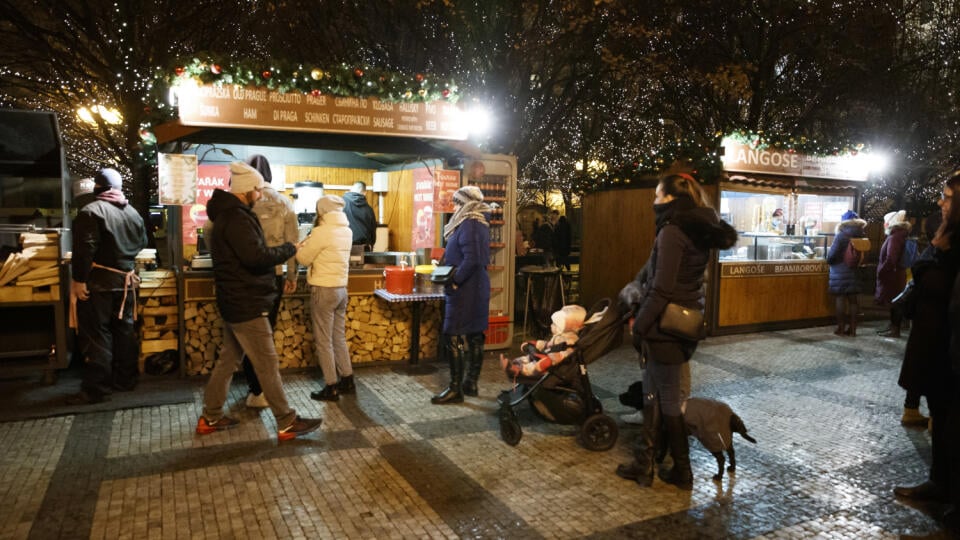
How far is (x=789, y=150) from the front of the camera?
10594 mm

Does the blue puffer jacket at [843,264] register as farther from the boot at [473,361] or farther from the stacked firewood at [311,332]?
the boot at [473,361]

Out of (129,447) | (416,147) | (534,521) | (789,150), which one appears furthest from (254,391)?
(789,150)

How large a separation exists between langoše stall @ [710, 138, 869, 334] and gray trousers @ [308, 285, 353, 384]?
6121 millimetres

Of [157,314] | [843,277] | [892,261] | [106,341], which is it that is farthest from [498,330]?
[892,261]

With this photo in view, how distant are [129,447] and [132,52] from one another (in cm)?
959

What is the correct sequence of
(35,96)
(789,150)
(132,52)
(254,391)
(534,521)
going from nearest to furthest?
(534,521) → (254,391) → (789,150) → (132,52) → (35,96)

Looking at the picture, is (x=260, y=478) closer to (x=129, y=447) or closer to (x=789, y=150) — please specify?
(x=129, y=447)

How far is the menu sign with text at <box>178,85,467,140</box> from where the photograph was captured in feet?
21.6

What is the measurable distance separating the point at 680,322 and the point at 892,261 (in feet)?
25.2

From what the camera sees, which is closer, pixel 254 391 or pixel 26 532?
pixel 26 532

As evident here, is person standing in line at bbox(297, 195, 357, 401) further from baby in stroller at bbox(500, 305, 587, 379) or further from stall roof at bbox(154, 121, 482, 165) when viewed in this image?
stall roof at bbox(154, 121, 482, 165)

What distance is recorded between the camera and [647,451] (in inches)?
179

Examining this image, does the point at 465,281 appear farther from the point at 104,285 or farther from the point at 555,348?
the point at 104,285

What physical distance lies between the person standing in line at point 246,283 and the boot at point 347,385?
125 cm
